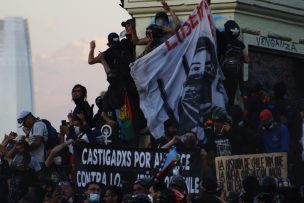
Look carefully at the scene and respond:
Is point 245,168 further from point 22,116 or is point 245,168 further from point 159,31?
point 22,116

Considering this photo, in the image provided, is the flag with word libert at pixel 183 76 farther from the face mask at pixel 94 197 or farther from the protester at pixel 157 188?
the face mask at pixel 94 197

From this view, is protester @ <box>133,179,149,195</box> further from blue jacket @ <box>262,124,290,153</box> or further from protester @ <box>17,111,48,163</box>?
protester @ <box>17,111,48,163</box>

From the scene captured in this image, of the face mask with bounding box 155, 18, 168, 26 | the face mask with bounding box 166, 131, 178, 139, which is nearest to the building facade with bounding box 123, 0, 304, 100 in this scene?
the face mask with bounding box 155, 18, 168, 26

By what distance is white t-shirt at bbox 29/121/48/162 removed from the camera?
22.4 meters

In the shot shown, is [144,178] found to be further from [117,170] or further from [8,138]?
[8,138]

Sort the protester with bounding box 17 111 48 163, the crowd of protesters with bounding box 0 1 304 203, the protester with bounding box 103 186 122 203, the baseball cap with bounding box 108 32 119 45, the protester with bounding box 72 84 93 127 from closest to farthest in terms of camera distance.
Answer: the protester with bounding box 103 186 122 203
the crowd of protesters with bounding box 0 1 304 203
the protester with bounding box 17 111 48 163
the protester with bounding box 72 84 93 127
the baseball cap with bounding box 108 32 119 45

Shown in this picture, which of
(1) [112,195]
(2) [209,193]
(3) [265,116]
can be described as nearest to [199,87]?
(3) [265,116]

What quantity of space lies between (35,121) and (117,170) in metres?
2.37

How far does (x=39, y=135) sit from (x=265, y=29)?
4.77 meters

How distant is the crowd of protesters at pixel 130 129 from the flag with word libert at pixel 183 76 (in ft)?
0.56

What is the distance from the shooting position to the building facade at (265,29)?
2420cm

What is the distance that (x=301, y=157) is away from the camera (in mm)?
21906

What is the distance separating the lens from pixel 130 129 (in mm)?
23141

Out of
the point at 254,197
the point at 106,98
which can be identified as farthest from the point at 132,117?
the point at 254,197
